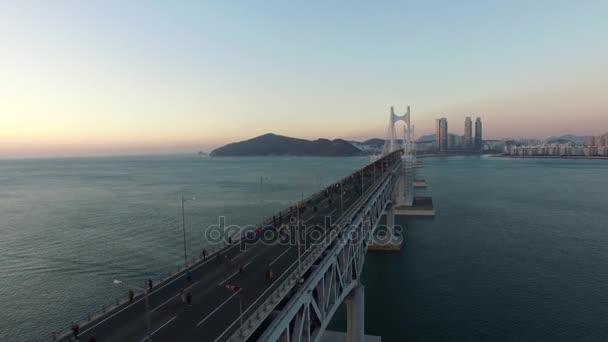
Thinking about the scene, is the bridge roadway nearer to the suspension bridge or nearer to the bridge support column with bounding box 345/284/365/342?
the suspension bridge

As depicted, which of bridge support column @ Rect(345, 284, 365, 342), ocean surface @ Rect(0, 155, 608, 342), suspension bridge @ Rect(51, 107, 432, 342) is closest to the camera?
suspension bridge @ Rect(51, 107, 432, 342)

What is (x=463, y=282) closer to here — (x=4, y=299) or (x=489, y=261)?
(x=489, y=261)

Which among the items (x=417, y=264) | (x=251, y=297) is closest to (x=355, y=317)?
(x=251, y=297)

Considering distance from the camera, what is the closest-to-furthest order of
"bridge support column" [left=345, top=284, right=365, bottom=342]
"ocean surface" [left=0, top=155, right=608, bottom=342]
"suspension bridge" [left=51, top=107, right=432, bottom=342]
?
"suspension bridge" [left=51, top=107, right=432, bottom=342] < "bridge support column" [left=345, top=284, right=365, bottom=342] < "ocean surface" [left=0, top=155, right=608, bottom=342]

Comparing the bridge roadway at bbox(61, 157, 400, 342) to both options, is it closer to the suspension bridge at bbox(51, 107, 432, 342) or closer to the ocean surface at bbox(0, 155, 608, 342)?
the suspension bridge at bbox(51, 107, 432, 342)

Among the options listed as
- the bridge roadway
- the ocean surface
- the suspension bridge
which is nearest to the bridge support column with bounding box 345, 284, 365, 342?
the suspension bridge

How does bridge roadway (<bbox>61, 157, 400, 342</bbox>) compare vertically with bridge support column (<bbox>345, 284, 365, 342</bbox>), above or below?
above

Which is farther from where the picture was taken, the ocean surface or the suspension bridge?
the ocean surface

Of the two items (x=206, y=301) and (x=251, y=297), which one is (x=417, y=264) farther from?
(x=206, y=301)
